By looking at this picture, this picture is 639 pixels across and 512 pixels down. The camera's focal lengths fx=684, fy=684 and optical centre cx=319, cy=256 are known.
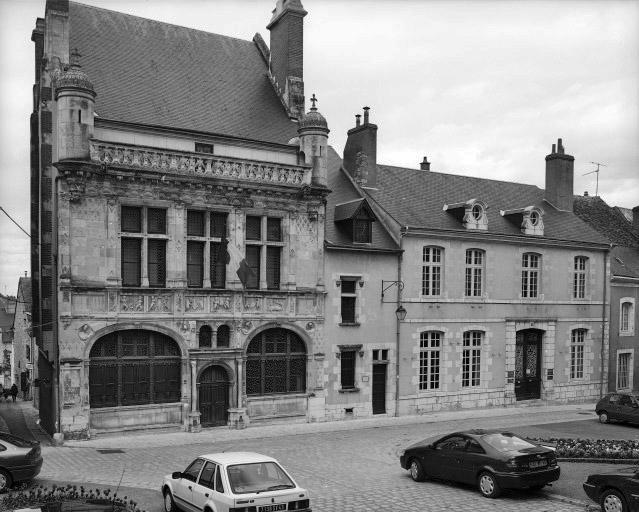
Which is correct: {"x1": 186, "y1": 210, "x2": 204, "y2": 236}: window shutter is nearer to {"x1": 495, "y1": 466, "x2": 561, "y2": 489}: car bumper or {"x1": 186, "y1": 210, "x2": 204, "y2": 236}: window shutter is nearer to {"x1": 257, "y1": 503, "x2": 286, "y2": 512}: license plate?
{"x1": 495, "y1": 466, "x2": 561, "y2": 489}: car bumper

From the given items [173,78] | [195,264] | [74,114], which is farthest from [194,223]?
[173,78]

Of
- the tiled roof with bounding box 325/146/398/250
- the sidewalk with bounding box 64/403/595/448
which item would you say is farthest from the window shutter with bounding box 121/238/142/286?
the tiled roof with bounding box 325/146/398/250

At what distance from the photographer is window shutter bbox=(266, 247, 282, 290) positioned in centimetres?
2541

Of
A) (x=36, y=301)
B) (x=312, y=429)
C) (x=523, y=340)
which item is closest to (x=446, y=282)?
(x=523, y=340)

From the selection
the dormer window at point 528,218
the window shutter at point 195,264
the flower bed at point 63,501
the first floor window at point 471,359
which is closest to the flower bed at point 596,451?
the first floor window at point 471,359

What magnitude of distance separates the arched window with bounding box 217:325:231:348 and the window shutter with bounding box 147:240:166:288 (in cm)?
258

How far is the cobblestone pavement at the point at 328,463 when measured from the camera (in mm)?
14242

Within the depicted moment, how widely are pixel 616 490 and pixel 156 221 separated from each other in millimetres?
16297

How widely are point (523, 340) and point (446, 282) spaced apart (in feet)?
18.8

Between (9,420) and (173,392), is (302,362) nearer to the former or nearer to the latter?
(173,392)

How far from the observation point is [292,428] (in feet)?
80.4

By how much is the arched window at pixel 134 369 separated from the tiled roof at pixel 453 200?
440 inches

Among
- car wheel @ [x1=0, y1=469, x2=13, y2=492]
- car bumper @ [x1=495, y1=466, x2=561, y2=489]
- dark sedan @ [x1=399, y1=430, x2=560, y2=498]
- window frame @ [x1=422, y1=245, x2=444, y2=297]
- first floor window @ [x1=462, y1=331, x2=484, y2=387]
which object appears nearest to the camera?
car bumper @ [x1=495, y1=466, x2=561, y2=489]

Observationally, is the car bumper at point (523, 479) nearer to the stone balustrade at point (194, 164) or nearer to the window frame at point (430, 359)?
the stone balustrade at point (194, 164)
